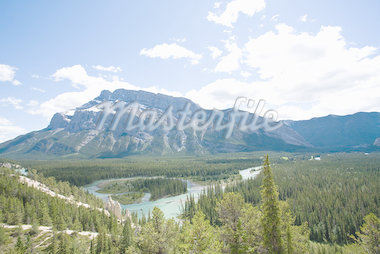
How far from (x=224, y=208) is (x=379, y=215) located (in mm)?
69787

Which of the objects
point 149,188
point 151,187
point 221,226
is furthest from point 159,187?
point 221,226

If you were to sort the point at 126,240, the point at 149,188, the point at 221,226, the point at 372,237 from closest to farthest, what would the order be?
the point at 372,237 < the point at 126,240 < the point at 221,226 < the point at 149,188

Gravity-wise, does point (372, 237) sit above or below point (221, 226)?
above

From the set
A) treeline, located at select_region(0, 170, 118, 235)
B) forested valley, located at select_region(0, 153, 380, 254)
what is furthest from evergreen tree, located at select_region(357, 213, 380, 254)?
treeline, located at select_region(0, 170, 118, 235)

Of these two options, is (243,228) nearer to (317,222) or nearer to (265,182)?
(265,182)

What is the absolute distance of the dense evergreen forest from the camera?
139m

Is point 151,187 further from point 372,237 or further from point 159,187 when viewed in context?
point 372,237

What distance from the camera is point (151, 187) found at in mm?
150250

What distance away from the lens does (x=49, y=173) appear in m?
186

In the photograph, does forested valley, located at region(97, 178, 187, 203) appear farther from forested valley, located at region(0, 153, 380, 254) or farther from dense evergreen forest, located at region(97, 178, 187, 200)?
forested valley, located at region(0, 153, 380, 254)

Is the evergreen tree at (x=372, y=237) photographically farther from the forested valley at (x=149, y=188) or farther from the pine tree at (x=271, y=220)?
the forested valley at (x=149, y=188)

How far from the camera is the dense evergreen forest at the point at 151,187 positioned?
139 m

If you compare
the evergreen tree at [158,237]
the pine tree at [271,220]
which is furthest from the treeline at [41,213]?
the pine tree at [271,220]

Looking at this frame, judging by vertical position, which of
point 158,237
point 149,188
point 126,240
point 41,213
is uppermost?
point 158,237
